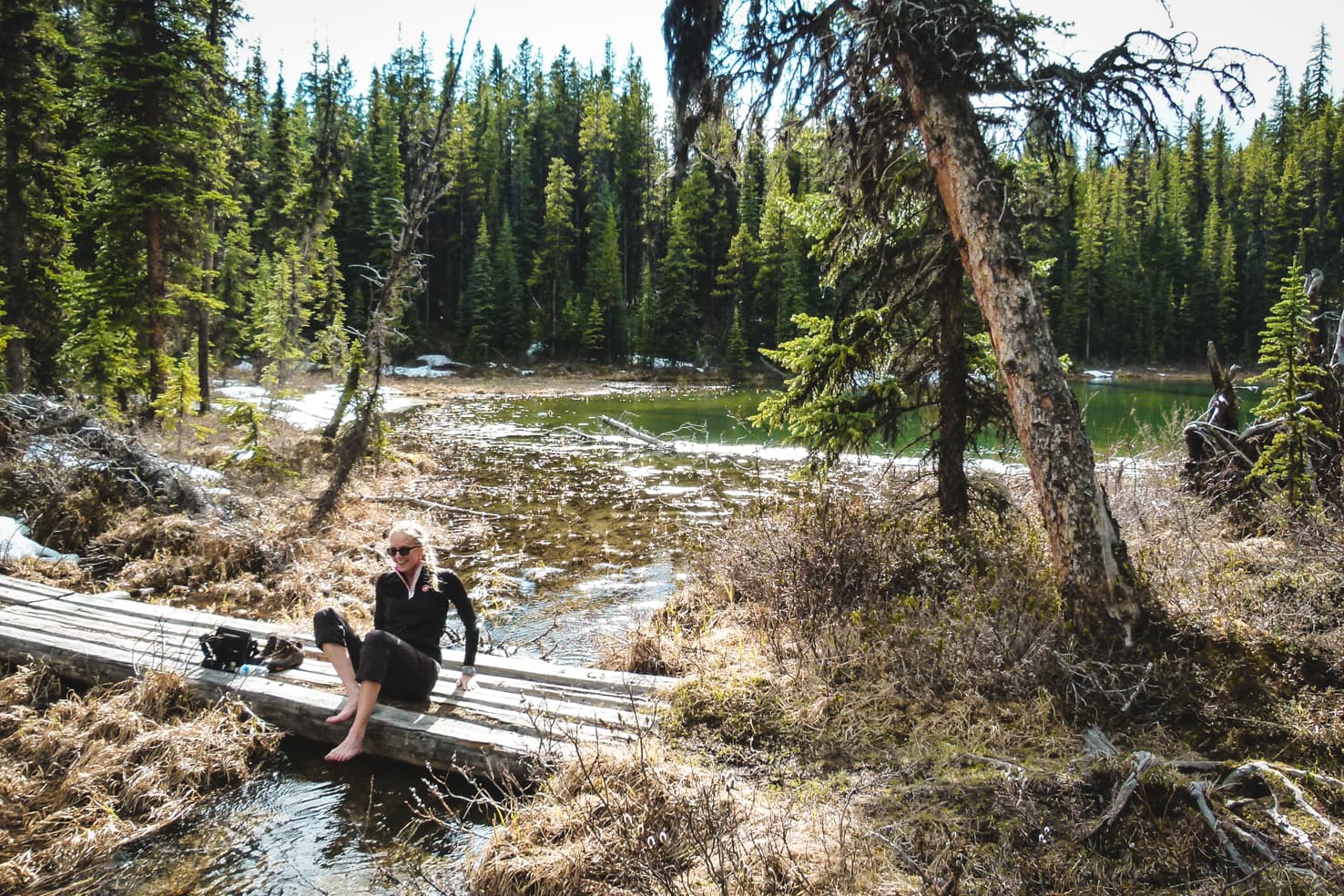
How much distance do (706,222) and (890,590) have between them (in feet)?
190

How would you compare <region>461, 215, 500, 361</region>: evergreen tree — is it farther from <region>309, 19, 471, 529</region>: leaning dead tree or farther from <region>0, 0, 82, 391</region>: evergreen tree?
<region>309, 19, 471, 529</region>: leaning dead tree

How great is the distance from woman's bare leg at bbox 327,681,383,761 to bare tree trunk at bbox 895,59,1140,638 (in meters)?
4.97

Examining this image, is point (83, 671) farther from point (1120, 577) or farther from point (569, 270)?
point (569, 270)

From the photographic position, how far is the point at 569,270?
61.8 meters

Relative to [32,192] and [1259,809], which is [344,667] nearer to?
[1259,809]

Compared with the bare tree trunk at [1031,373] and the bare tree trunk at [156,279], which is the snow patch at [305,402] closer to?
the bare tree trunk at [156,279]

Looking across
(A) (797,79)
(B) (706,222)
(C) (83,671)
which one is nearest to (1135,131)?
(A) (797,79)

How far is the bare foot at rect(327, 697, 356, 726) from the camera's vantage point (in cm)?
502

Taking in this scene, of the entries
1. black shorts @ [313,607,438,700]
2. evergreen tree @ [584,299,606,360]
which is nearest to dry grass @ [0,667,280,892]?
black shorts @ [313,607,438,700]

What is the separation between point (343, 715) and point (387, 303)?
9.24 metres

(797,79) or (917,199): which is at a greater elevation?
(797,79)

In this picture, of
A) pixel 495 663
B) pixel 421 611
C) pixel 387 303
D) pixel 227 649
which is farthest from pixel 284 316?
pixel 421 611

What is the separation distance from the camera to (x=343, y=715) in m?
5.03

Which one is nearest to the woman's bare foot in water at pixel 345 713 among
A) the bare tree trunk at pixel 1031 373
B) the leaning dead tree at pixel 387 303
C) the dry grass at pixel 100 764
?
the dry grass at pixel 100 764
